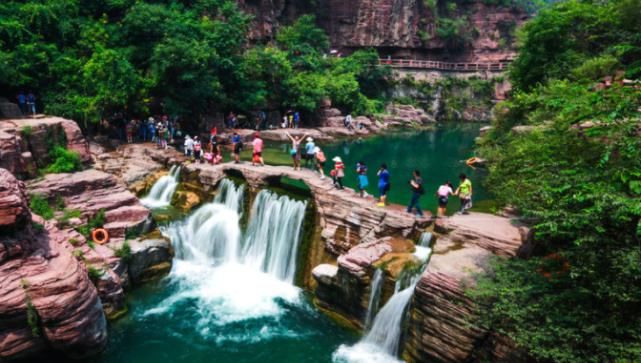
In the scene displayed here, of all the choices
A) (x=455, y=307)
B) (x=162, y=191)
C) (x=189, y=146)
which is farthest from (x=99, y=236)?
(x=455, y=307)

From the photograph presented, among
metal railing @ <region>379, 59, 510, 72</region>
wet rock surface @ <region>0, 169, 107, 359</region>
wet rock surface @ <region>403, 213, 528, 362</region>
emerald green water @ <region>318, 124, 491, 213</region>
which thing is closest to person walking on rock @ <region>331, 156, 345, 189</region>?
emerald green water @ <region>318, 124, 491, 213</region>

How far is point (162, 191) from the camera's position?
1770 cm

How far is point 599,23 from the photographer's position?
1900 centimetres

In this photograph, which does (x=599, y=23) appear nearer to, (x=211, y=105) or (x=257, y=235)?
(x=257, y=235)

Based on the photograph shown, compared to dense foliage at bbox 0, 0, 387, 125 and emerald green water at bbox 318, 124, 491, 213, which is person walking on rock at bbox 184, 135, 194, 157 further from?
emerald green water at bbox 318, 124, 491, 213

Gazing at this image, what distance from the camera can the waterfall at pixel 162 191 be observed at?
56.7 feet

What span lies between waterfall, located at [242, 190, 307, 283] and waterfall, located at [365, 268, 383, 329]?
12.4 ft

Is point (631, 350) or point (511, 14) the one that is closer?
point (631, 350)

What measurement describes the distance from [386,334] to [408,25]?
48364 mm

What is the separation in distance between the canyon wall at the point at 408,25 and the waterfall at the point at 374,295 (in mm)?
36952

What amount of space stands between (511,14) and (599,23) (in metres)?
45.4

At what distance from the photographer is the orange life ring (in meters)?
13.1

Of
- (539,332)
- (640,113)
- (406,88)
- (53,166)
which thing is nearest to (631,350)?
(539,332)

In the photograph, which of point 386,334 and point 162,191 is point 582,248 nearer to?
point 386,334
